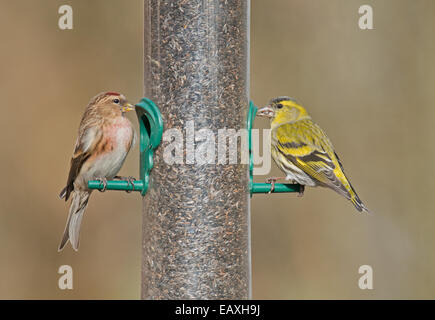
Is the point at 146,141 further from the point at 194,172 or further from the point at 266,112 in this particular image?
the point at 266,112

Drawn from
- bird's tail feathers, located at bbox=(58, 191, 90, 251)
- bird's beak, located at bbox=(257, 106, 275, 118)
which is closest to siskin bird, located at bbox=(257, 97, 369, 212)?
bird's beak, located at bbox=(257, 106, 275, 118)

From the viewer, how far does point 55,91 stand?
11312 mm

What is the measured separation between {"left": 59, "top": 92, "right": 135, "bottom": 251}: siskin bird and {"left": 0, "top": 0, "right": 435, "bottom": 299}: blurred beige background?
3.40 m

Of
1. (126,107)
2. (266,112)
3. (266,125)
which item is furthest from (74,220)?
(266,125)

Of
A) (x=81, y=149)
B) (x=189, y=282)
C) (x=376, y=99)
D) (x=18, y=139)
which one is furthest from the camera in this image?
(x=376, y=99)

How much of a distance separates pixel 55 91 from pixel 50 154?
96cm

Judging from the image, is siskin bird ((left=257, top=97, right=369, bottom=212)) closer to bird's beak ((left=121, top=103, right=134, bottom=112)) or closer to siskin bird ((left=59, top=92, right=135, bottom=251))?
bird's beak ((left=121, top=103, right=134, bottom=112))

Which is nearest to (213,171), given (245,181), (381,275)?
(245,181)

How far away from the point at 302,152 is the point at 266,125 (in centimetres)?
347

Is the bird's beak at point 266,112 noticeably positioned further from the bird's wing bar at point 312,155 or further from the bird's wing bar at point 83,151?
the bird's wing bar at point 83,151

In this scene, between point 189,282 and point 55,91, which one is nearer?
point 189,282

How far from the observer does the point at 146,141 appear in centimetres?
662

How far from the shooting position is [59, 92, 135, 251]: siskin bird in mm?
7250

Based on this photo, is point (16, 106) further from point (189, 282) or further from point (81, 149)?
point (189, 282)
